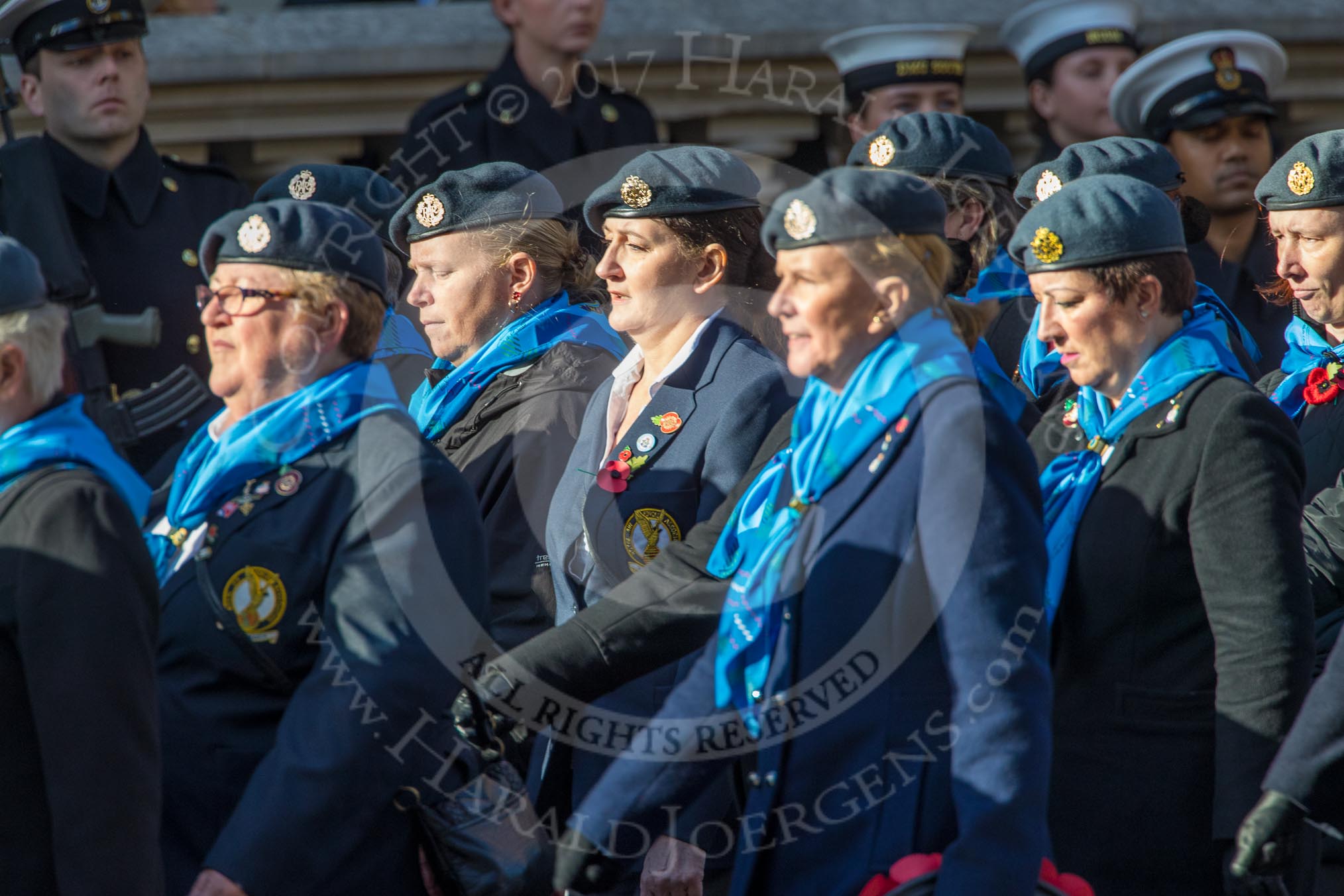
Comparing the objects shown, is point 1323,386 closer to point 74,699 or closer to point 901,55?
point 901,55

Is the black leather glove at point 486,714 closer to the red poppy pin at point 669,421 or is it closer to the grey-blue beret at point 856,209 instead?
the red poppy pin at point 669,421

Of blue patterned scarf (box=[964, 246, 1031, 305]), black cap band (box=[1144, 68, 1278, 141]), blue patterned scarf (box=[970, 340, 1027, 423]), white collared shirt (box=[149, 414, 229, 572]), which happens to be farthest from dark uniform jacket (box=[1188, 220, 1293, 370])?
white collared shirt (box=[149, 414, 229, 572])

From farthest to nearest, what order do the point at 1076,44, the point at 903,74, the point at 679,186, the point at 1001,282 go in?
the point at 1076,44 < the point at 903,74 < the point at 1001,282 < the point at 679,186

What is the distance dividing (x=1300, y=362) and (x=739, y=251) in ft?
4.29

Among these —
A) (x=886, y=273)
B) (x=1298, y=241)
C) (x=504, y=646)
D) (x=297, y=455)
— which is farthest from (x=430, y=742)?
(x=1298, y=241)

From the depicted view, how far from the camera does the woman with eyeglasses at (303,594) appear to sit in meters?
3.17

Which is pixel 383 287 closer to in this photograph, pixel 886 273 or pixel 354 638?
pixel 354 638

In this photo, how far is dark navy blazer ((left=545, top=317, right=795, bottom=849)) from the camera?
12.3 ft

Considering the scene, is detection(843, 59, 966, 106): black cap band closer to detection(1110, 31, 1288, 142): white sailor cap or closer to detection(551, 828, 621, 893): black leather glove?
detection(1110, 31, 1288, 142): white sailor cap

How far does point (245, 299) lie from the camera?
343cm

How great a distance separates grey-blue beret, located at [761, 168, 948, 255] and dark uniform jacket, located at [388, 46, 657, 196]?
2913 mm

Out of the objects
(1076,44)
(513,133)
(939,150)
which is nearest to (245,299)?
(939,150)

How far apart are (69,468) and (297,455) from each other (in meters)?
0.44

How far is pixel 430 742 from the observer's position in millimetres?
3268
